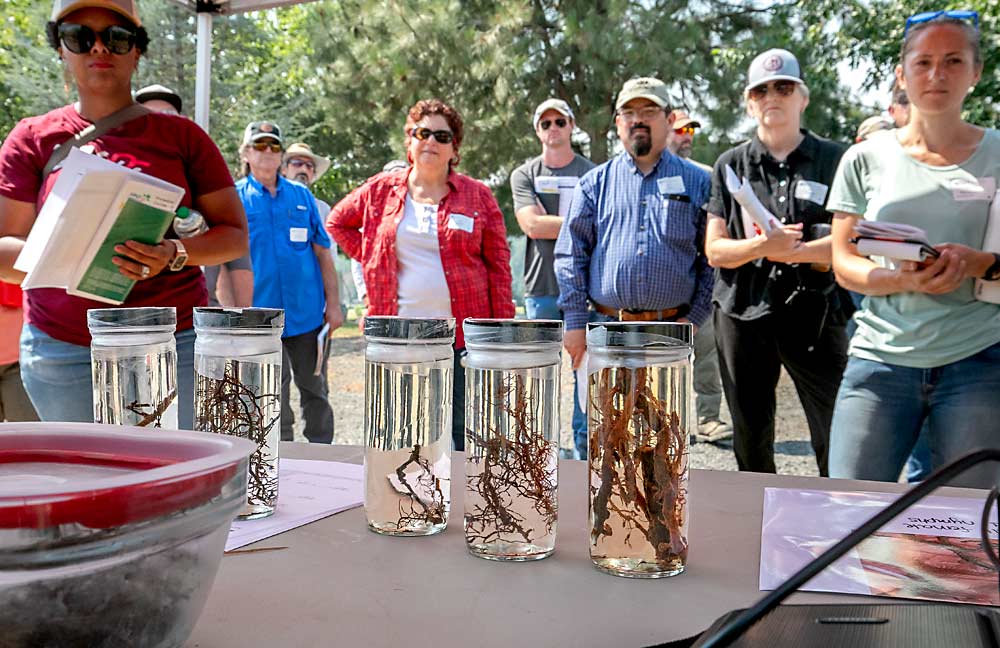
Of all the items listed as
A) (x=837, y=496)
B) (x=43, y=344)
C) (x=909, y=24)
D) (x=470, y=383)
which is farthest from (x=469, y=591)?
(x=909, y=24)

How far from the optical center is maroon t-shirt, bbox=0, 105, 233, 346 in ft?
→ 5.91

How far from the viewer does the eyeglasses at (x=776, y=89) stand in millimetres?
2879

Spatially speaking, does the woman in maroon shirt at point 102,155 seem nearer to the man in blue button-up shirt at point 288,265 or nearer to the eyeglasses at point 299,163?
the man in blue button-up shirt at point 288,265

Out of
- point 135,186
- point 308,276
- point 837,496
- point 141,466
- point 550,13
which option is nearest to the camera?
point 141,466

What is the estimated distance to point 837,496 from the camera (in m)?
1.02

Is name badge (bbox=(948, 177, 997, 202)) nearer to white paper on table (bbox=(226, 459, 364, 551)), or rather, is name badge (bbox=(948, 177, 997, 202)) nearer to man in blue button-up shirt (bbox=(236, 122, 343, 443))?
white paper on table (bbox=(226, 459, 364, 551))

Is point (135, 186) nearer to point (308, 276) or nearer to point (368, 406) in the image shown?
point (368, 406)

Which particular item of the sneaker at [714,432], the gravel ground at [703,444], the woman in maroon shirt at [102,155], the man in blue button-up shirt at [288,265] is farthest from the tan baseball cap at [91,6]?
the sneaker at [714,432]

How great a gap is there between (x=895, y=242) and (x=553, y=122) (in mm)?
2911

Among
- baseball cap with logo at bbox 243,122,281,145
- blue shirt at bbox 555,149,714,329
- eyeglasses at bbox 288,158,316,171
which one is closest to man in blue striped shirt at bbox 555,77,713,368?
blue shirt at bbox 555,149,714,329

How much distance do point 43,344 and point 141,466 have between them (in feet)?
4.59

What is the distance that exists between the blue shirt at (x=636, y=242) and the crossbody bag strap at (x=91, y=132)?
167 centimetres

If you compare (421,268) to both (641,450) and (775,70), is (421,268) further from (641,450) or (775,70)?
(641,450)

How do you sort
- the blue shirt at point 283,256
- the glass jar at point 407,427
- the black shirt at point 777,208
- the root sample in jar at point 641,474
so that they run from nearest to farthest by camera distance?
the root sample in jar at point 641,474, the glass jar at point 407,427, the black shirt at point 777,208, the blue shirt at point 283,256
